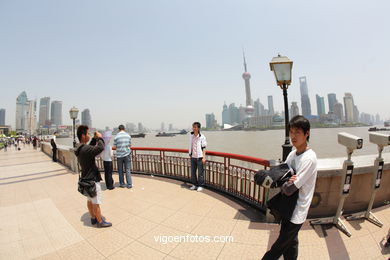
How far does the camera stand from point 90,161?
3.12m

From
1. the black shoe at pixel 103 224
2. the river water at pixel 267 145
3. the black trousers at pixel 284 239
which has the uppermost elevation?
the black trousers at pixel 284 239

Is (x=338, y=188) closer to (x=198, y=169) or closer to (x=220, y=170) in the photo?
(x=220, y=170)

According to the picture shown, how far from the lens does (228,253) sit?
2480mm

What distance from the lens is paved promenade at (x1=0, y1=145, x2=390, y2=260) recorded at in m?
2.53

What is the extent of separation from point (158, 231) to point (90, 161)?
1.69 m

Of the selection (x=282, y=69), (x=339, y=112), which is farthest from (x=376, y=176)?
(x=339, y=112)

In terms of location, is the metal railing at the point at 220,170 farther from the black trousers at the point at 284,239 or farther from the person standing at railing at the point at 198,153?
the black trousers at the point at 284,239

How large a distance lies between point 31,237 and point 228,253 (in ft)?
10.9

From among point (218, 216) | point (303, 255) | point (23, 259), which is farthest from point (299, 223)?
point (23, 259)

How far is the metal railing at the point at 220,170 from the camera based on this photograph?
383cm

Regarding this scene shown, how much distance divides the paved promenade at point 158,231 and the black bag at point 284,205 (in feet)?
3.34

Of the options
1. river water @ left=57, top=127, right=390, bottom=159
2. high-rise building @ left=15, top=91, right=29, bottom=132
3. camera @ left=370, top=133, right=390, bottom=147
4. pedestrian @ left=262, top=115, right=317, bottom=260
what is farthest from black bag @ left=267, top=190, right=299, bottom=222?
high-rise building @ left=15, top=91, right=29, bottom=132

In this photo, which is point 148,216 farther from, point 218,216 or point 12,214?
point 12,214

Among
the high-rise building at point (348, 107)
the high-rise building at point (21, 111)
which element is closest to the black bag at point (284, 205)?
the high-rise building at point (21, 111)
